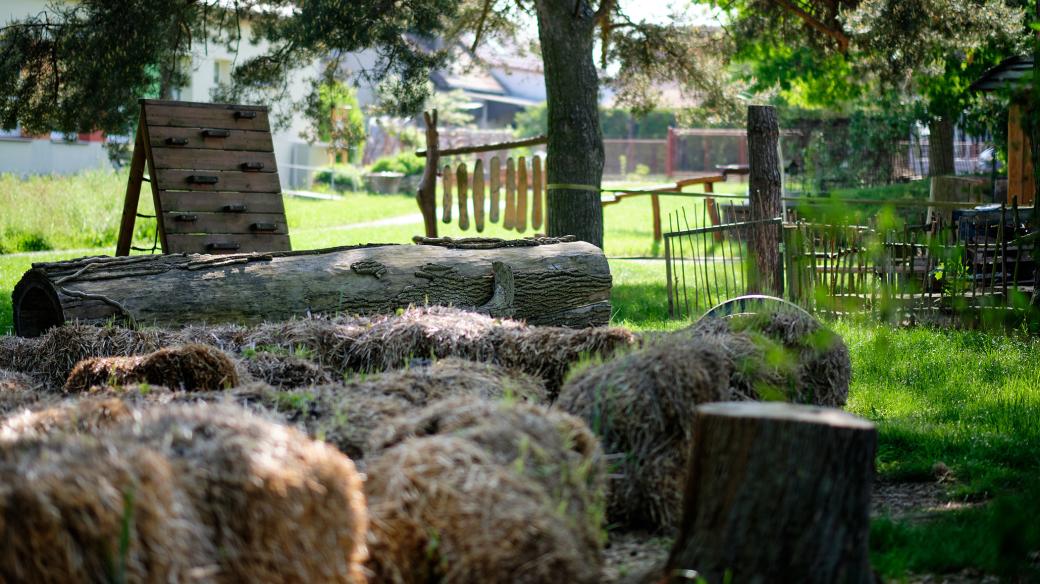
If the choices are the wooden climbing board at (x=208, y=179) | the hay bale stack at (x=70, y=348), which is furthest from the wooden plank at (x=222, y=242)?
the hay bale stack at (x=70, y=348)

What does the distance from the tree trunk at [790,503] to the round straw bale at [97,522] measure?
1603 mm

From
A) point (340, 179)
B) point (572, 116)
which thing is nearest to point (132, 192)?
point (572, 116)

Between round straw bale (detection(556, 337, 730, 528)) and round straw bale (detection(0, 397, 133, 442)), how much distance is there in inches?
73.5

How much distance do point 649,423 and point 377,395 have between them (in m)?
1.18

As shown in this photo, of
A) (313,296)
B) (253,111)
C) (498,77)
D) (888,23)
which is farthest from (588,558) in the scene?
(498,77)

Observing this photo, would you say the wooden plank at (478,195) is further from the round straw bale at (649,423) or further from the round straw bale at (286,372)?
the round straw bale at (649,423)

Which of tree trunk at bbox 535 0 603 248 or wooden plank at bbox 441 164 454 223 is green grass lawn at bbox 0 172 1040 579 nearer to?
tree trunk at bbox 535 0 603 248

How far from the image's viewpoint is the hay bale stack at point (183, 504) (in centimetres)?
239

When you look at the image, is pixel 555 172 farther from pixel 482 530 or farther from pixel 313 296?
pixel 482 530

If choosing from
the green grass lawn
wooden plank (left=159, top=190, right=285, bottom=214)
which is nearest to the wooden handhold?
the green grass lawn

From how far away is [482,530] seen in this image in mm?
3010

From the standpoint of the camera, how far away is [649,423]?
4.38 meters

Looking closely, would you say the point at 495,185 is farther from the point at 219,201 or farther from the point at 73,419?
the point at 73,419

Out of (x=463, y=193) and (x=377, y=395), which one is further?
(x=463, y=193)
